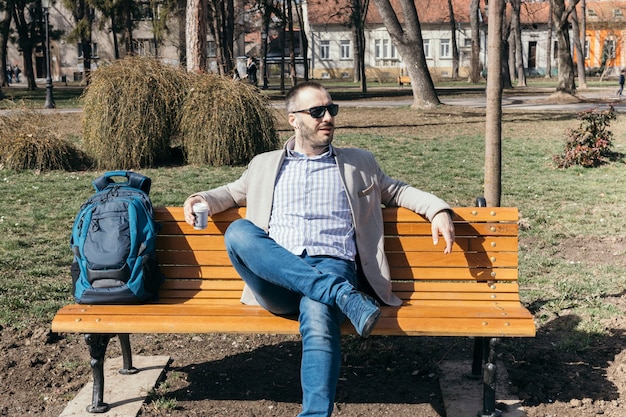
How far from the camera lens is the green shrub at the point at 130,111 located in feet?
41.1

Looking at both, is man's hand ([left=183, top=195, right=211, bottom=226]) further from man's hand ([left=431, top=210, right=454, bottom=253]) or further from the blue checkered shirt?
man's hand ([left=431, top=210, right=454, bottom=253])

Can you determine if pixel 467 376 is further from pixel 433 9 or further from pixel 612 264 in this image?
pixel 433 9

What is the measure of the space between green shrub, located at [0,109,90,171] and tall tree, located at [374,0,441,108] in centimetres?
1168

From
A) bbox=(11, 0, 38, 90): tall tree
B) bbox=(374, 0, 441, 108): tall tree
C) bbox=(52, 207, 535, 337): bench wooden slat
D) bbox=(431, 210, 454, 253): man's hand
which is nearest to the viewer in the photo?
bbox=(52, 207, 535, 337): bench wooden slat

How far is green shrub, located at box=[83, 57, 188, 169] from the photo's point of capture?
12.5 metres

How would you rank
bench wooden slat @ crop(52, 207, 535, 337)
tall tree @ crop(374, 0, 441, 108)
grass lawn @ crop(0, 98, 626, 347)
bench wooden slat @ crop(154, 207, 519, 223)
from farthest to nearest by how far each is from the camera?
tall tree @ crop(374, 0, 441, 108) < grass lawn @ crop(0, 98, 626, 347) < bench wooden slat @ crop(154, 207, 519, 223) < bench wooden slat @ crop(52, 207, 535, 337)

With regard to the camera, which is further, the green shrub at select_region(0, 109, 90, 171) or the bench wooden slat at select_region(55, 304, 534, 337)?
the green shrub at select_region(0, 109, 90, 171)

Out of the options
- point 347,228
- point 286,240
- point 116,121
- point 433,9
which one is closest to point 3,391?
point 286,240

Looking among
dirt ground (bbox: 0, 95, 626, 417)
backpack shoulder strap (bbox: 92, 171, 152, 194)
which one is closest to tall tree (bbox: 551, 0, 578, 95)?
dirt ground (bbox: 0, 95, 626, 417)

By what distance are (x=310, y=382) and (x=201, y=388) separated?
116 cm

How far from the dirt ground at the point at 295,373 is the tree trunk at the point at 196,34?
37.0 ft

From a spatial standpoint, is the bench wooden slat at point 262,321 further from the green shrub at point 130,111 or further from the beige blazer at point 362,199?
the green shrub at point 130,111

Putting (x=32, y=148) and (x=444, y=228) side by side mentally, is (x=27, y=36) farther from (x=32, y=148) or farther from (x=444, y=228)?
(x=444, y=228)

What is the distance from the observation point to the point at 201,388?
448 centimetres
